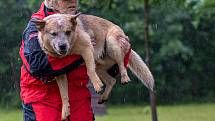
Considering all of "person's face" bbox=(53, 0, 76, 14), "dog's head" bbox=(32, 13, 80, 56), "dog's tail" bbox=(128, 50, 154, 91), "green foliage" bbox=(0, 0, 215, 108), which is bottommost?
"green foliage" bbox=(0, 0, 215, 108)

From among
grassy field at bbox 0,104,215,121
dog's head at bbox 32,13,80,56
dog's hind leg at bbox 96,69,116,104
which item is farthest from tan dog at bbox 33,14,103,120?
grassy field at bbox 0,104,215,121

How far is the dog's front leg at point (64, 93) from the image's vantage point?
17.0 feet

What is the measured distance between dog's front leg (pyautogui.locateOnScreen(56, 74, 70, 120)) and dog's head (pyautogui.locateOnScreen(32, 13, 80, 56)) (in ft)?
0.83

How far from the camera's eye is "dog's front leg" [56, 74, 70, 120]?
204 inches

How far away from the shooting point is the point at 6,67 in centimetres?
3266

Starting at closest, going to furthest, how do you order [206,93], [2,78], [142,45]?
1. [2,78]
2. [142,45]
3. [206,93]

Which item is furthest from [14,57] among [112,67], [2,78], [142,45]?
[112,67]

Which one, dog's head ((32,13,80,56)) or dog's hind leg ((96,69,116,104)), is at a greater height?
dog's head ((32,13,80,56))

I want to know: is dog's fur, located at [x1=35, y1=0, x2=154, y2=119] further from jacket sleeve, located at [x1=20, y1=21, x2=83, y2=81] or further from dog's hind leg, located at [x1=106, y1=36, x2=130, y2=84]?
jacket sleeve, located at [x1=20, y1=21, x2=83, y2=81]

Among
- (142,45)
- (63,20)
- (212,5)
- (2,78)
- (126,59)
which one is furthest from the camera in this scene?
(142,45)

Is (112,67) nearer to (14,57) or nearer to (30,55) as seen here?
(30,55)

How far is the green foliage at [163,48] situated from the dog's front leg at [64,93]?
2685 centimetres

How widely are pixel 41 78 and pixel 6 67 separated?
2785cm

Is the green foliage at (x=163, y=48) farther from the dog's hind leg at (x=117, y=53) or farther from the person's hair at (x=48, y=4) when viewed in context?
the person's hair at (x=48, y=4)
